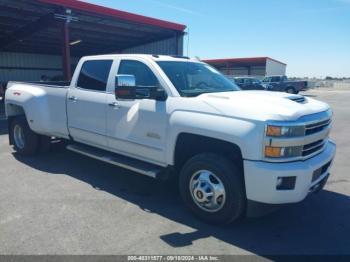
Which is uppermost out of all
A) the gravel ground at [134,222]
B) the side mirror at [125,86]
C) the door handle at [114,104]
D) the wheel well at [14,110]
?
the side mirror at [125,86]

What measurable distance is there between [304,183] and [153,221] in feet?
5.86

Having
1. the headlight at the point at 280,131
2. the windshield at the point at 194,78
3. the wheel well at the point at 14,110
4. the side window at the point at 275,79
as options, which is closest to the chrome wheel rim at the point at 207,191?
the headlight at the point at 280,131

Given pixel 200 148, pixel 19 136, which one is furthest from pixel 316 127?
pixel 19 136

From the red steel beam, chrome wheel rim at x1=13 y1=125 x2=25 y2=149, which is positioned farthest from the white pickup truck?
the red steel beam

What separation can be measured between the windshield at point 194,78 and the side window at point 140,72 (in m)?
0.19

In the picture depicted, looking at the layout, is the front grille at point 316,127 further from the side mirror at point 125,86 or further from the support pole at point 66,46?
the support pole at point 66,46

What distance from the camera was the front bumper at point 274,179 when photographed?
340cm

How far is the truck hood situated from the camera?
346cm

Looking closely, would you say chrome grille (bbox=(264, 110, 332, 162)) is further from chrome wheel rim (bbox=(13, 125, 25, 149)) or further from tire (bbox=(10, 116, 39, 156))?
chrome wheel rim (bbox=(13, 125, 25, 149))

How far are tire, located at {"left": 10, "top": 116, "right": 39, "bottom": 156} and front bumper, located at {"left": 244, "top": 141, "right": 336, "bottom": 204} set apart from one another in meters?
4.82

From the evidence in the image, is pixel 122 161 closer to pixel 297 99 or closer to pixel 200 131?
pixel 200 131

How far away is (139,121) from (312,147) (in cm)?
218

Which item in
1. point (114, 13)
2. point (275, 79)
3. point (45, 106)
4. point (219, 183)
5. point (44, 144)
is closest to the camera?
point (219, 183)

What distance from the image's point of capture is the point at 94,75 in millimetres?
5461
